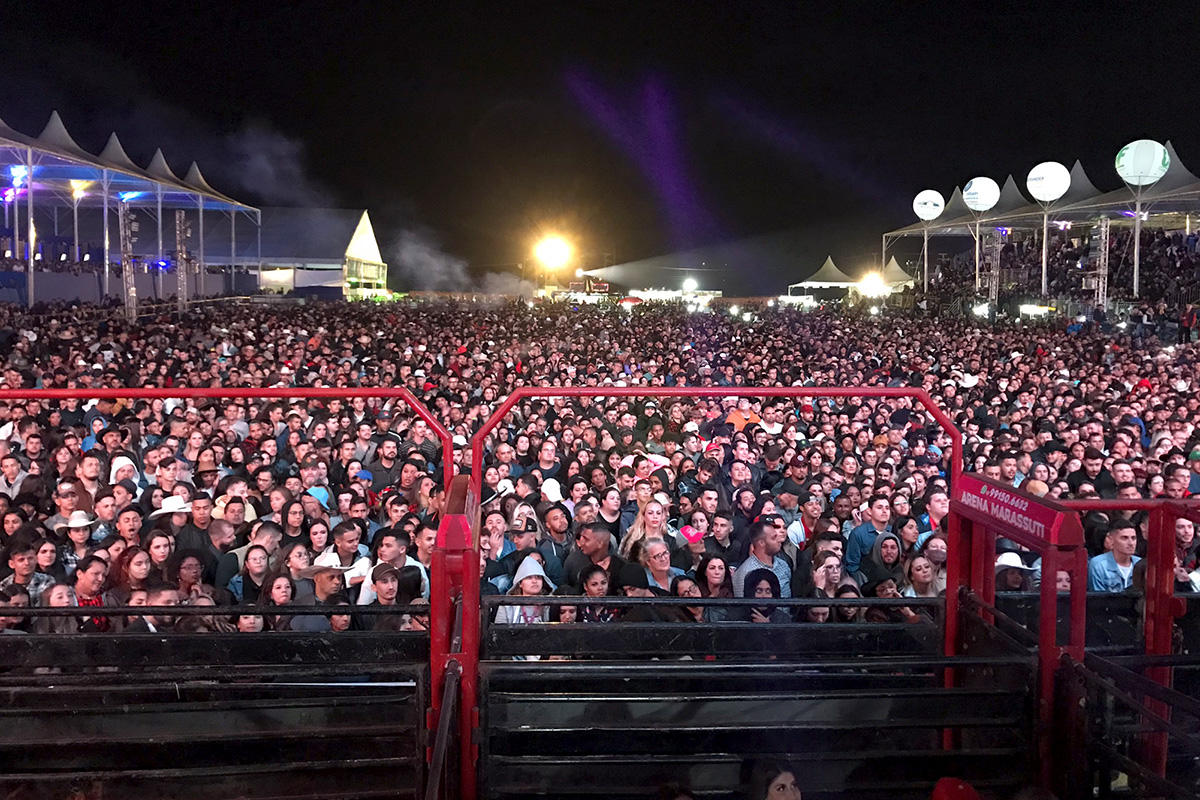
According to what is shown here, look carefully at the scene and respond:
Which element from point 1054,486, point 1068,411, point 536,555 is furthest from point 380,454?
point 1068,411

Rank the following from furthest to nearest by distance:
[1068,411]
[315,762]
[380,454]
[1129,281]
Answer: [1129,281] → [1068,411] → [380,454] → [315,762]

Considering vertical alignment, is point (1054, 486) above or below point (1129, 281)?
below

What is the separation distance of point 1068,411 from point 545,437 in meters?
6.40

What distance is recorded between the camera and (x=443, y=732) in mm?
2580

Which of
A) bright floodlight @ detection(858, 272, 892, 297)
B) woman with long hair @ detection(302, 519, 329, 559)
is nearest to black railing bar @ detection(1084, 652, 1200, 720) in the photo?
woman with long hair @ detection(302, 519, 329, 559)

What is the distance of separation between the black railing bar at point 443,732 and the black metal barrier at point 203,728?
0.11 meters

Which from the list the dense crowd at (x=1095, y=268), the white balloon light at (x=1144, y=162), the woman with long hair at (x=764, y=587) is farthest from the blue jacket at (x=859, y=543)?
the white balloon light at (x=1144, y=162)

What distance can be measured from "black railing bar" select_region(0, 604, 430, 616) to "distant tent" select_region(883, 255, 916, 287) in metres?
52.9

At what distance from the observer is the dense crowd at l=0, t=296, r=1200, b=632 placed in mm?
4738

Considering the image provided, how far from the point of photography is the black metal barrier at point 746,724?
3.04 metres

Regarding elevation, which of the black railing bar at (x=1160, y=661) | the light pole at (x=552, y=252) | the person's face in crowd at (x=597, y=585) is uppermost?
the light pole at (x=552, y=252)

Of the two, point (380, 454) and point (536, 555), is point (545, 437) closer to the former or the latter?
point (380, 454)

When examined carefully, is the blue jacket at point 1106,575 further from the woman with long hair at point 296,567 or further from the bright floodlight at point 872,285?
the bright floodlight at point 872,285

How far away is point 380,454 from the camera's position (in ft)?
25.4
